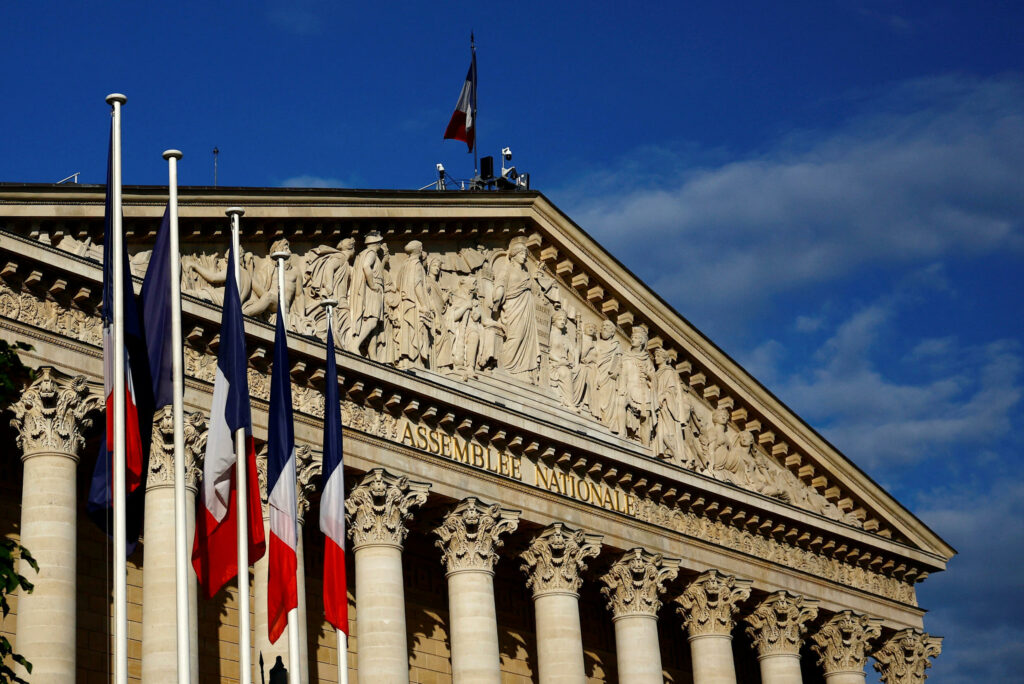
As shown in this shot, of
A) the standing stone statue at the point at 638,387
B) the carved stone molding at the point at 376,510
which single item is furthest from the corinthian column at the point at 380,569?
the standing stone statue at the point at 638,387

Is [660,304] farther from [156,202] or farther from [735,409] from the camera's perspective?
[156,202]

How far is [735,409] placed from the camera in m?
50.1

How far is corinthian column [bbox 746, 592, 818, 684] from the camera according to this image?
48.6 meters

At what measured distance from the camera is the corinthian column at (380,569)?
118ft

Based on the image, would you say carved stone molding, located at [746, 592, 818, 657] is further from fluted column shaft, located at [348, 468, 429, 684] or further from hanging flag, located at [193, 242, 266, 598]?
hanging flag, located at [193, 242, 266, 598]

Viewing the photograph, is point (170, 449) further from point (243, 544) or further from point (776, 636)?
point (776, 636)

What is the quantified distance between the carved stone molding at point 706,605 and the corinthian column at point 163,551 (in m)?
16.7

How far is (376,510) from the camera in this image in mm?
36969

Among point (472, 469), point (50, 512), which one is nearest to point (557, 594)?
point (472, 469)

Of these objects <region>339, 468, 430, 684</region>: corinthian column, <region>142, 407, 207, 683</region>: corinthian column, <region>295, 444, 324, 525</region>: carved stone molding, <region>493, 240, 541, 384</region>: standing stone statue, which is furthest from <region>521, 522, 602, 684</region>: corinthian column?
<region>142, 407, 207, 683</region>: corinthian column

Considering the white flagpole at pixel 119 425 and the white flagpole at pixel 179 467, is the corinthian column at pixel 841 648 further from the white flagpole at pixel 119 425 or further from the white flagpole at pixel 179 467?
the white flagpole at pixel 119 425

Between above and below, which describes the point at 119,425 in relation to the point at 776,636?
below

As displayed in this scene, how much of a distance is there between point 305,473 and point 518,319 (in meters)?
9.10

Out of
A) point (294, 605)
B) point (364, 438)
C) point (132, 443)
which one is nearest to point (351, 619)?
point (364, 438)
